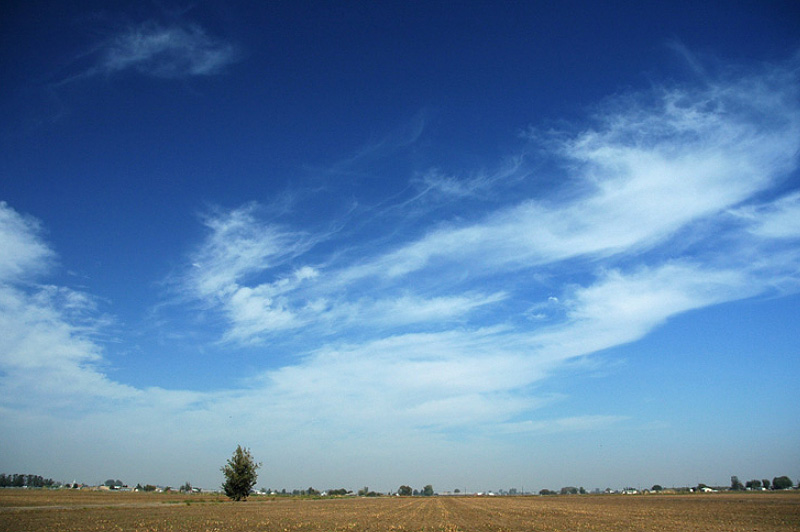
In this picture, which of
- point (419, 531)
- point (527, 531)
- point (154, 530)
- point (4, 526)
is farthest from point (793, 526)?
point (4, 526)

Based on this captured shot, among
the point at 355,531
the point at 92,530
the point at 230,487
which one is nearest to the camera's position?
the point at 92,530

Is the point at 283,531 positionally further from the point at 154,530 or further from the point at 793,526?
the point at 793,526

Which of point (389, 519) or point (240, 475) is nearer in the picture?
point (389, 519)

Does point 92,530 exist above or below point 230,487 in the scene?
above

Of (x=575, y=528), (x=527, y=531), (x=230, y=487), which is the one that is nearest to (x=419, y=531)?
(x=527, y=531)

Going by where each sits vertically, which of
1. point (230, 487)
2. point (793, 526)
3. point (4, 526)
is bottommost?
point (230, 487)

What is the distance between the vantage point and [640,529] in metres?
30.1

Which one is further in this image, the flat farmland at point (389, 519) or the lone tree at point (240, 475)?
the lone tree at point (240, 475)

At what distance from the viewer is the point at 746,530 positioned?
29.0 m

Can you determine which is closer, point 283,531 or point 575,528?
point 283,531

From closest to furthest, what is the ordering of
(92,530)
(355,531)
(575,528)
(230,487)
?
(92,530) < (355,531) < (575,528) < (230,487)

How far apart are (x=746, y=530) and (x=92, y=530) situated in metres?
40.1

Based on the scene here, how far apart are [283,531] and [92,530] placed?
36.1ft

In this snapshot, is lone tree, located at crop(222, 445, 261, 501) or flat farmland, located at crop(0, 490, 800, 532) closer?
flat farmland, located at crop(0, 490, 800, 532)
